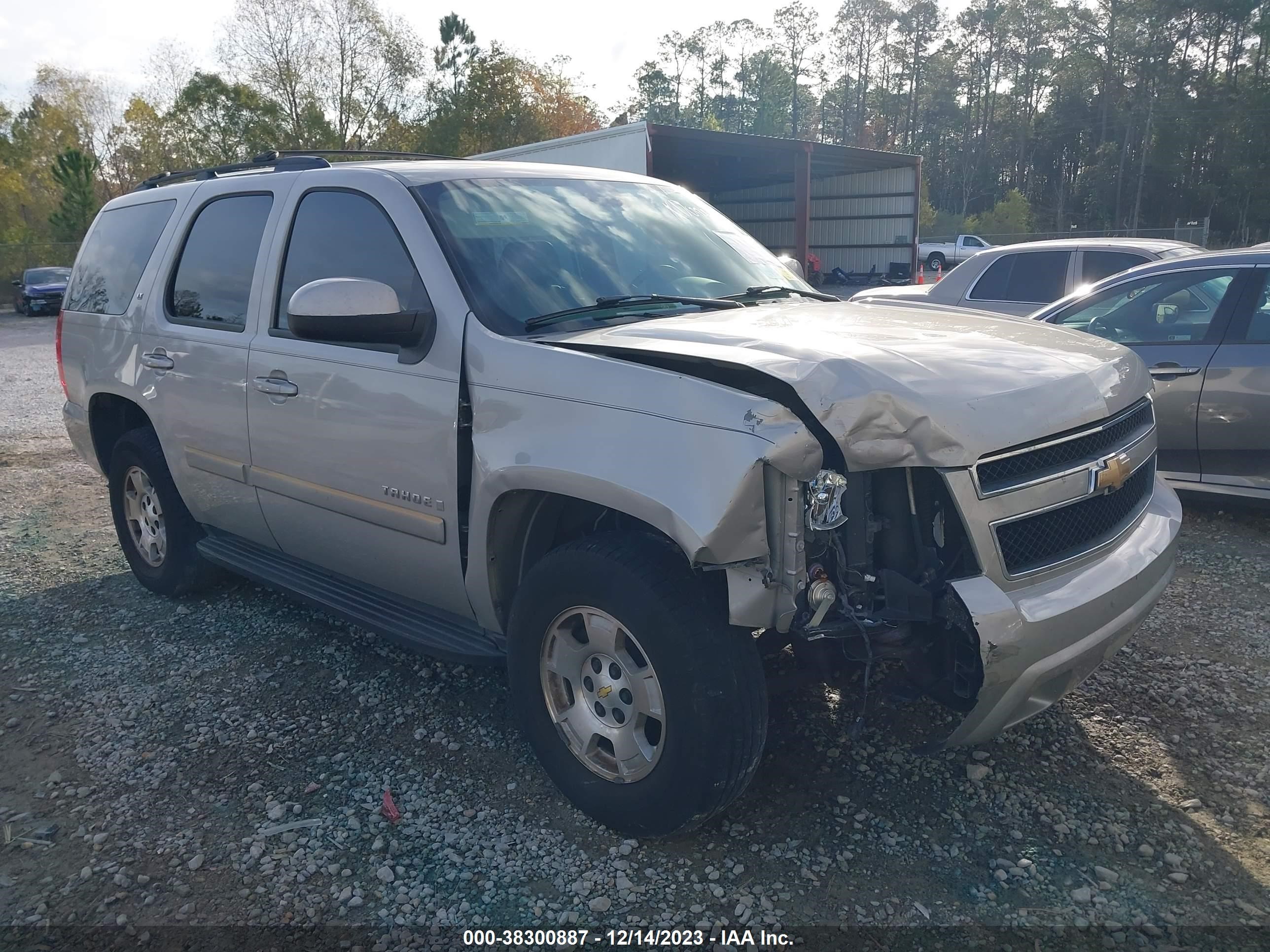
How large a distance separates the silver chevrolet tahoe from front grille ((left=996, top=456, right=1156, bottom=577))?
0.03 feet

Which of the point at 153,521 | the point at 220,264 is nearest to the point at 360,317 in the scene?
the point at 220,264

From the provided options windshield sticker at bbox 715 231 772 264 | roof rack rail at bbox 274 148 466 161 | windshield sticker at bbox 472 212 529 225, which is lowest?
windshield sticker at bbox 715 231 772 264

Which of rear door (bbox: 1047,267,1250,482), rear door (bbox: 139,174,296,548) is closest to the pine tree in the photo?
rear door (bbox: 139,174,296,548)

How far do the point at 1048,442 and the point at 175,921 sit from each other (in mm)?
2803

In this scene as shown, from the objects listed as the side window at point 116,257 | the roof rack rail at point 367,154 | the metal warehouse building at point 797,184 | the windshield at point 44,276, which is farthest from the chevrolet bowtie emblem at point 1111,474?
the windshield at point 44,276

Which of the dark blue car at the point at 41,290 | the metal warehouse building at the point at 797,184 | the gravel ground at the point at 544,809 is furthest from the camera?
the dark blue car at the point at 41,290

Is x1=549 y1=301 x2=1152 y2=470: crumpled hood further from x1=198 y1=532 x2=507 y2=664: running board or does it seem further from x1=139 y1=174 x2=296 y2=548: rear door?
x1=139 y1=174 x2=296 y2=548: rear door

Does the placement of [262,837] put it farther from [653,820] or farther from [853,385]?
[853,385]

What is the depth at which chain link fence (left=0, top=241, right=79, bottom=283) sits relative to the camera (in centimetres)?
3928

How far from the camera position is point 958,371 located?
2.74 m

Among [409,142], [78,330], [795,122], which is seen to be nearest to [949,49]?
[795,122]

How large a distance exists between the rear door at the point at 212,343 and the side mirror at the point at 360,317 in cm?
106

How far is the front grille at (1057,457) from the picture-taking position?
262 cm

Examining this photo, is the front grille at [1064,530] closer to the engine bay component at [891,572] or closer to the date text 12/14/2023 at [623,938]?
the engine bay component at [891,572]
